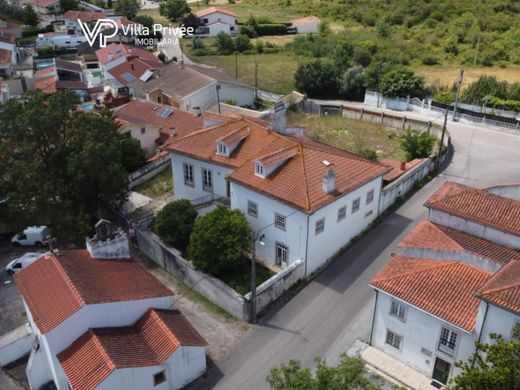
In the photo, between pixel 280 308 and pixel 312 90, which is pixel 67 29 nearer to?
pixel 312 90

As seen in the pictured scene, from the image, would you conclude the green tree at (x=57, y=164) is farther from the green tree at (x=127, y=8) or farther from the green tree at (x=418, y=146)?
the green tree at (x=127, y=8)

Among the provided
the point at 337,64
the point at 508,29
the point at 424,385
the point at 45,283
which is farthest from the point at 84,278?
the point at 508,29

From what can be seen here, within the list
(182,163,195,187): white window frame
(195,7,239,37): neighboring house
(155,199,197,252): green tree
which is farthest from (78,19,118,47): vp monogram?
(155,199,197,252): green tree

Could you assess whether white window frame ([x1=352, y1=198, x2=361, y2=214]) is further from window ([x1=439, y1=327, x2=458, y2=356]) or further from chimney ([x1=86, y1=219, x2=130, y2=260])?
chimney ([x1=86, y1=219, x2=130, y2=260])

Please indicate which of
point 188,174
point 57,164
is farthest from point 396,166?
point 57,164

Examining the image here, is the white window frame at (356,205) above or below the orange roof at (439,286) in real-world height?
below

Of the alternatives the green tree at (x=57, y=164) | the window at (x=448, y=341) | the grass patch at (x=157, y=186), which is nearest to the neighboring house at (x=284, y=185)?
the green tree at (x=57, y=164)
